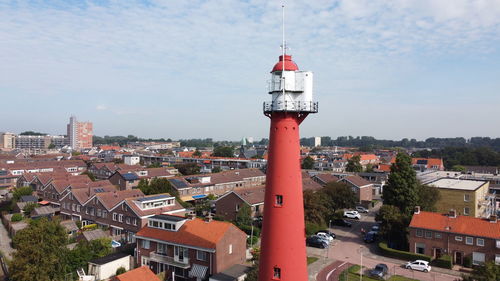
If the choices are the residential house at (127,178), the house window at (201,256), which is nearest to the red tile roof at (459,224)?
Result: the house window at (201,256)

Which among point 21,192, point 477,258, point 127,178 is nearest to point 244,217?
point 477,258

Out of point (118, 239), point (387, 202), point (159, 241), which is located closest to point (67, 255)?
point (159, 241)

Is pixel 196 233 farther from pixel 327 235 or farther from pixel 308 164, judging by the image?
pixel 308 164

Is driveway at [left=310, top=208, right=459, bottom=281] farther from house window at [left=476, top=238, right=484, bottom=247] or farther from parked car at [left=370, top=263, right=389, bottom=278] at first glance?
house window at [left=476, top=238, right=484, bottom=247]

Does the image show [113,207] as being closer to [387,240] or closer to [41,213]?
[41,213]

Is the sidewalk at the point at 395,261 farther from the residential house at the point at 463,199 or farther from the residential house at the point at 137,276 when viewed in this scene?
the residential house at the point at 137,276
